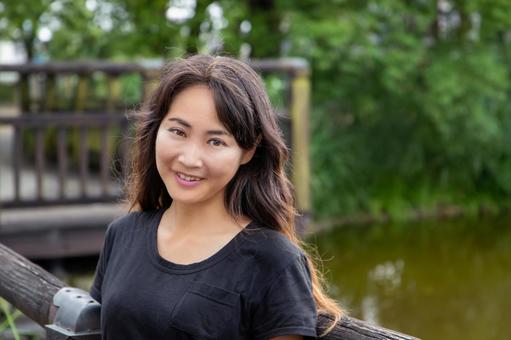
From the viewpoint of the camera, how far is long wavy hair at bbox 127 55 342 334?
5.69 feet

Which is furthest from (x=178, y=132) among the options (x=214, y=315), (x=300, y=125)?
(x=300, y=125)

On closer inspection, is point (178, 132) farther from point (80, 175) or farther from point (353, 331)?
point (80, 175)

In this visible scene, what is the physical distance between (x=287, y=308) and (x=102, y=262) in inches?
19.9

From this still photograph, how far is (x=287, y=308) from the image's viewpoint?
1636mm

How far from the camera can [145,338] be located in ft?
5.70

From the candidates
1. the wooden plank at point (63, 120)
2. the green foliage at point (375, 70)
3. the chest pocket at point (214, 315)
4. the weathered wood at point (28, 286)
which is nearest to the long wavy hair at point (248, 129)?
the chest pocket at point (214, 315)

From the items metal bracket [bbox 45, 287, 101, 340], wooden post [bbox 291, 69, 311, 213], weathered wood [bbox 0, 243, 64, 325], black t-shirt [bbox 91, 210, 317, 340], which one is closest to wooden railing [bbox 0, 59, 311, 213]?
wooden post [bbox 291, 69, 311, 213]

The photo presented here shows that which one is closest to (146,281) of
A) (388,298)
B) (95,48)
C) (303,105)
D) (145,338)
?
(145,338)

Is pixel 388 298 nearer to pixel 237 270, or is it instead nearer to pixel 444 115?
pixel 444 115

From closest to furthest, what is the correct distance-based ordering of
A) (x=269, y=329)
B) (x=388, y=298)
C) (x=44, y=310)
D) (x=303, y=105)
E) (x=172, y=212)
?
(x=269, y=329) < (x=172, y=212) < (x=44, y=310) < (x=303, y=105) < (x=388, y=298)

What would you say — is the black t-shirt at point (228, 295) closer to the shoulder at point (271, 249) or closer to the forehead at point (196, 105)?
the shoulder at point (271, 249)

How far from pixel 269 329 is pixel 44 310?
795mm

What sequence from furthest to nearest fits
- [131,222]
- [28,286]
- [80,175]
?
[80,175] < [28,286] < [131,222]

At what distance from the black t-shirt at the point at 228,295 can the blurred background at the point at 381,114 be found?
5349 mm
